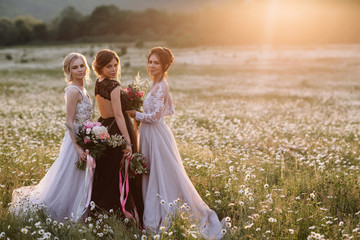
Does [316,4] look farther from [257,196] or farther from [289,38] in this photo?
[257,196]

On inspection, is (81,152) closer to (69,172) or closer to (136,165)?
(69,172)

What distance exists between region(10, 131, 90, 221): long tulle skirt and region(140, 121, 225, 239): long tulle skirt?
1.10 meters

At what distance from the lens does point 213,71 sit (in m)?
38.8

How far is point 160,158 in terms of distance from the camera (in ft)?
20.4

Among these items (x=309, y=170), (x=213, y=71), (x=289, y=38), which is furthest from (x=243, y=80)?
(x=289, y=38)

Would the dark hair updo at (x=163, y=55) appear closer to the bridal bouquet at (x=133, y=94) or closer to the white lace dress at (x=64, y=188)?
the bridal bouquet at (x=133, y=94)

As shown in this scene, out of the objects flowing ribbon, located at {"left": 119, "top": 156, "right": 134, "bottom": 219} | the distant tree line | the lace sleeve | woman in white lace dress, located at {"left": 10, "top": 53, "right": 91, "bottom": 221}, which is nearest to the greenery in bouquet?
flowing ribbon, located at {"left": 119, "top": 156, "right": 134, "bottom": 219}

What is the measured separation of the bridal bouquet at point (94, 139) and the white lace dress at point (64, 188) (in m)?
0.29

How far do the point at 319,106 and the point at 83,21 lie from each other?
7830 cm

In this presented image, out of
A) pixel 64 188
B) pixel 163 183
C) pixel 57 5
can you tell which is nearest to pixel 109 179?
pixel 64 188

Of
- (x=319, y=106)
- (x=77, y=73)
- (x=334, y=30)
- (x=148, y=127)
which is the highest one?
(x=334, y=30)

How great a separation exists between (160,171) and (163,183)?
21 centimetres

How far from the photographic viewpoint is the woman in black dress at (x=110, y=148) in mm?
5934

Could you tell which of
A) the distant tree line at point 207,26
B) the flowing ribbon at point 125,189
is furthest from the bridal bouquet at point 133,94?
the distant tree line at point 207,26
